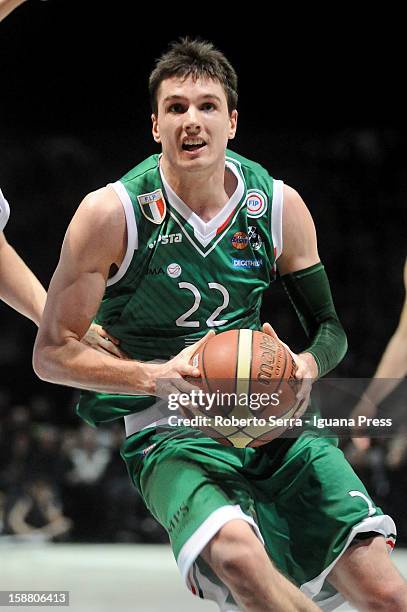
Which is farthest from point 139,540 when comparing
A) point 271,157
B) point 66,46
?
point 66,46

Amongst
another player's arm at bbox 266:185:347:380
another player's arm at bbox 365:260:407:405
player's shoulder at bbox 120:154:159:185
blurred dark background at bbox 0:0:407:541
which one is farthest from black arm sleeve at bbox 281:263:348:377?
blurred dark background at bbox 0:0:407:541

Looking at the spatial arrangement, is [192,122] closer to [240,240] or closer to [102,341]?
[240,240]

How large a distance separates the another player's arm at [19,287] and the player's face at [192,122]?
93 cm

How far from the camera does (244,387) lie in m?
2.77

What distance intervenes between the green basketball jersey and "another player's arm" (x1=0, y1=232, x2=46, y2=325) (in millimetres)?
641

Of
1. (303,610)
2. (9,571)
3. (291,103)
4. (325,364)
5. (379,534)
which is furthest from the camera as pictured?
(291,103)

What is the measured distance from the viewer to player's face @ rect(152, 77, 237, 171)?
304cm

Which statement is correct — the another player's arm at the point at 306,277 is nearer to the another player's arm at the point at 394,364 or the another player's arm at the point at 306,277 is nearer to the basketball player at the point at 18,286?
the another player's arm at the point at 394,364

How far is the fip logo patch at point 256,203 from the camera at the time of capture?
3.15 meters

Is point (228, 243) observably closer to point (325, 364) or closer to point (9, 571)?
point (325, 364)

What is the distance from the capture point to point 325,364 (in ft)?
10.0

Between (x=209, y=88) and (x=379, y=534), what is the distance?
154 centimetres

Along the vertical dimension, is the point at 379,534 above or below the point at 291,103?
below

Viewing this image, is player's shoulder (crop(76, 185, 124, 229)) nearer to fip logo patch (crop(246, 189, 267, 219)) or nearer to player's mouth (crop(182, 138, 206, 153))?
player's mouth (crop(182, 138, 206, 153))
